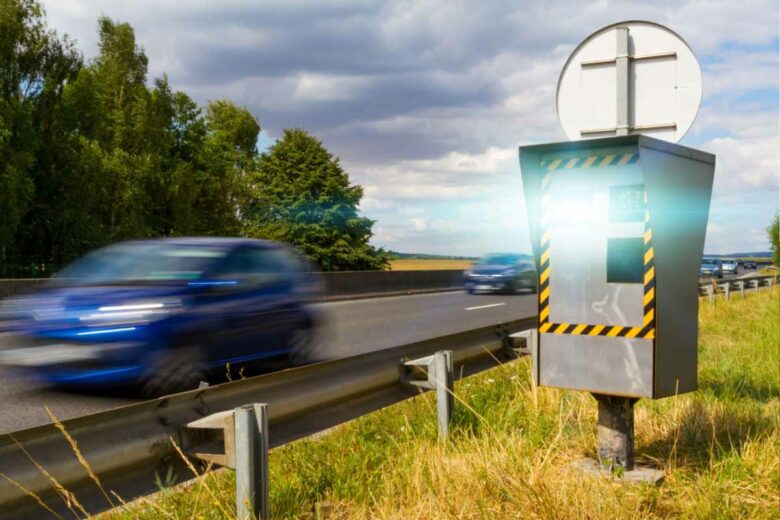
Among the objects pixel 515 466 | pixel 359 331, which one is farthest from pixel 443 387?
pixel 359 331

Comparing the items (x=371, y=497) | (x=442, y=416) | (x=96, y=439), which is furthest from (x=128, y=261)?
(x=96, y=439)

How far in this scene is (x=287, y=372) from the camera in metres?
3.86

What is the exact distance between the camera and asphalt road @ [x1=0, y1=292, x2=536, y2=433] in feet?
22.8

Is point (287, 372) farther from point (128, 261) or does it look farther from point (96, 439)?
point (128, 261)

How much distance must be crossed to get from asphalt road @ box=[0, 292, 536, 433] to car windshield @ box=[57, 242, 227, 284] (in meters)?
1.12

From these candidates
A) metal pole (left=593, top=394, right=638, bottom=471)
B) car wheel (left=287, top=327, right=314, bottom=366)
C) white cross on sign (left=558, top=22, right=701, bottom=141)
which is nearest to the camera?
metal pole (left=593, top=394, right=638, bottom=471)

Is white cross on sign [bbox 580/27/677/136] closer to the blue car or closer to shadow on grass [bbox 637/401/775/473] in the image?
shadow on grass [bbox 637/401/775/473]

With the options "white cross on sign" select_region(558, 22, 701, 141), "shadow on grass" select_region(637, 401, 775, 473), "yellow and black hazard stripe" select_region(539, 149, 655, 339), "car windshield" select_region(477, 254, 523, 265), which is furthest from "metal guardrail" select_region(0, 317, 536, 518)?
"car windshield" select_region(477, 254, 523, 265)

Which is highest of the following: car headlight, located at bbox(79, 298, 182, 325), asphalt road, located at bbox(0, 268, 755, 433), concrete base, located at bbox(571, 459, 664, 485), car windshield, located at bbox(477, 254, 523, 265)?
car windshield, located at bbox(477, 254, 523, 265)

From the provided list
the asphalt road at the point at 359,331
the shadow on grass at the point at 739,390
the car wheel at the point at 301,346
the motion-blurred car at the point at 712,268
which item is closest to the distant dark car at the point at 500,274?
the asphalt road at the point at 359,331

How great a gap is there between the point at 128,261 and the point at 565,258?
4.81m

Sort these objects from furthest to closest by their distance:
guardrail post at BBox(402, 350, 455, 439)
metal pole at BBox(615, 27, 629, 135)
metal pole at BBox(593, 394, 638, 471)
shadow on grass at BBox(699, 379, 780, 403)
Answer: shadow on grass at BBox(699, 379, 780, 403) → metal pole at BBox(615, 27, 629, 135) → guardrail post at BBox(402, 350, 455, 439) → metal pole at BBox(593, 394, 638, 471)

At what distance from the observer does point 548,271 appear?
474cm

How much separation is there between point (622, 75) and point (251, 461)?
12.3 feet
